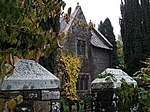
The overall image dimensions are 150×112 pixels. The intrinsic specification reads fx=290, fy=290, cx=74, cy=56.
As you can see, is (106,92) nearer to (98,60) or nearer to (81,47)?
(81,47)

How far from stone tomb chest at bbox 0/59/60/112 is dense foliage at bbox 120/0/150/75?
2152 centimetres

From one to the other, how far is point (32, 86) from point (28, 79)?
0.09m

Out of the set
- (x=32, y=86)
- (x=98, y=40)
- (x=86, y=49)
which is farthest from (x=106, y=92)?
(x=98, y=40)

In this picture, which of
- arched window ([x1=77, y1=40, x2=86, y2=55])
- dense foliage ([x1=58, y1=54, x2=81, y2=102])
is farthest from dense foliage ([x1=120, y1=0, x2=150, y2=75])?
dense foliage ([x1=58, y1=54, x2=81, y2=102])

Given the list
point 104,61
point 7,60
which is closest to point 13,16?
point 7,60

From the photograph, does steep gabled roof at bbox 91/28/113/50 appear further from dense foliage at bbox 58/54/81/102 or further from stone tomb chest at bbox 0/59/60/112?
stone tomb chest at bbox 0/59/60/112

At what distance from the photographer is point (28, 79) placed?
261cm

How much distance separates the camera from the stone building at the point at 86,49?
20266 millimetres

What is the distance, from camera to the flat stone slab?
2.50 meters

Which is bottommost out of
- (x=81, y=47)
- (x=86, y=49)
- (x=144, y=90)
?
(x=144, y=90)

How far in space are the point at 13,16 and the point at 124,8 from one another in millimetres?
24815

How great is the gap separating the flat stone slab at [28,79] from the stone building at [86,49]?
54.3 ft

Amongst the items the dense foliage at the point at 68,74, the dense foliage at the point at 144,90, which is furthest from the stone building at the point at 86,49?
the dense foliage at the point at 144,90

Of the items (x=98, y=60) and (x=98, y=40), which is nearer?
(x=98, y=60)
